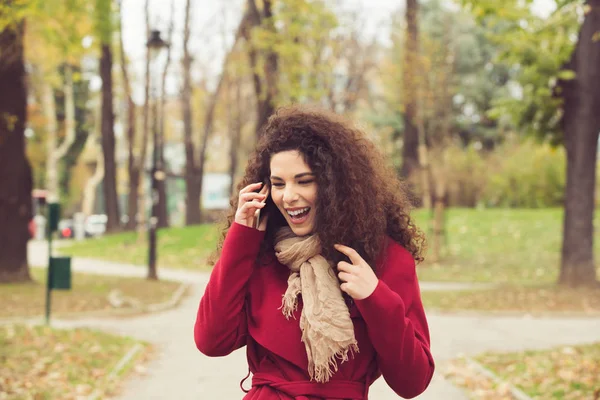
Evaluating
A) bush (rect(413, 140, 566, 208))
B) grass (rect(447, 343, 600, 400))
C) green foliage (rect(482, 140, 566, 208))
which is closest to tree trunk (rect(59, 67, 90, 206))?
→ bush (rect(413, 140, 566, 208))

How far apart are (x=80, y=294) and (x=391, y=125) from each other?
21914mm

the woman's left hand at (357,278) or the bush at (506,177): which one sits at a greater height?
the woman's left hand at (357,278)

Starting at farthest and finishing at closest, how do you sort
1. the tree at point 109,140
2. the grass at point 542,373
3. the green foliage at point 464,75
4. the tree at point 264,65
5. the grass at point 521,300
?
1. the green foliage at point 464,75
2. the tree at point 109,140
3. the tree at point 264,65
4. the grass at point 521,300
5. the grass at point 542,373

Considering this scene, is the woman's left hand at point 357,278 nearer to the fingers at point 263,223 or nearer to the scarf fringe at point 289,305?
the scarf fringe at point 289,305

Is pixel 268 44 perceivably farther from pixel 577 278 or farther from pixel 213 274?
pixel 213 274

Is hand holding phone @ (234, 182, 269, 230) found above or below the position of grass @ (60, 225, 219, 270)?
above

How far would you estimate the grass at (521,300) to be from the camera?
42.9 ft

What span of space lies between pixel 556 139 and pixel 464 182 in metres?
15.9

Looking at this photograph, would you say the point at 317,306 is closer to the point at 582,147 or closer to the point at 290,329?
the point at 290,329

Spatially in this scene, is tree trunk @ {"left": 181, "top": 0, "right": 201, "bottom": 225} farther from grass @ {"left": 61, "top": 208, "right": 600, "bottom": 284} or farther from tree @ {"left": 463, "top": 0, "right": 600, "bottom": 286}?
tree @ {"left": 463, "top": 0, "right": 600, "bottom": 286}

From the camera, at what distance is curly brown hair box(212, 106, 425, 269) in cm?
259

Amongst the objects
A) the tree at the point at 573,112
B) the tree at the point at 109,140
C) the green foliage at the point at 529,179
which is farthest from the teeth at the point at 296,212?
the tree at the point at 109,140

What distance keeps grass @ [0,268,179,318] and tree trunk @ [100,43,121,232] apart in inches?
578

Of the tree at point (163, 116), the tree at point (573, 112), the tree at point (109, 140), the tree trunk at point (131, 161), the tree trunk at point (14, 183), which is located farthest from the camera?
the tree trunk at point (131, 161)
